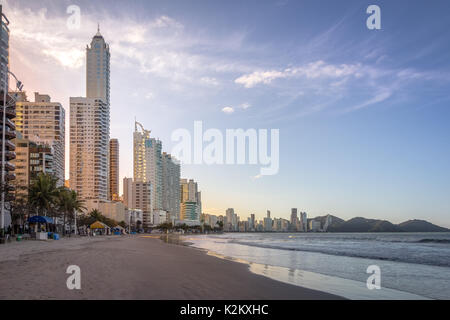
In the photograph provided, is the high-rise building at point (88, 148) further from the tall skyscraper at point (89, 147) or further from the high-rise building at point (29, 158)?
the high-rise building at point (29, 158)

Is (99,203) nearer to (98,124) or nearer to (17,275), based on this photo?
(98,124)

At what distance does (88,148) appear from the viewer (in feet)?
619

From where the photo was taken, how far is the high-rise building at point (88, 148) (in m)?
186

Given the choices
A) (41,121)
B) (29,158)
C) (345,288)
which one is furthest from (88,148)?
(345,288)

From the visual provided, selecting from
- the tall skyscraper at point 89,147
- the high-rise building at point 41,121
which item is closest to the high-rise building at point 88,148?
the tall skyscraper at point 89,147

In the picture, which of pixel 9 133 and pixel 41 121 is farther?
pixel 41 121

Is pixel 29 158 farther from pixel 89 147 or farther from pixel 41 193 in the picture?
pixel 89 147

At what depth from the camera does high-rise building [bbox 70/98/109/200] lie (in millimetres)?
185875

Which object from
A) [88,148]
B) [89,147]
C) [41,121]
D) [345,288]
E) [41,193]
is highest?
[41,121]

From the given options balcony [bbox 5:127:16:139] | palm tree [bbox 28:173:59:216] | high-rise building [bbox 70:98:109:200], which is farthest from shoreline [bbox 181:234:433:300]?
high-rise building [bbox 70:98:109:200]

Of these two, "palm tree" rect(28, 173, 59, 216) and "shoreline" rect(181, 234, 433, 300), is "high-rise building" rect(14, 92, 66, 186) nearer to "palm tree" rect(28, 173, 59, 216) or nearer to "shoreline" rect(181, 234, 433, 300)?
"palm tree" rect(28, 173, 59, 216)
